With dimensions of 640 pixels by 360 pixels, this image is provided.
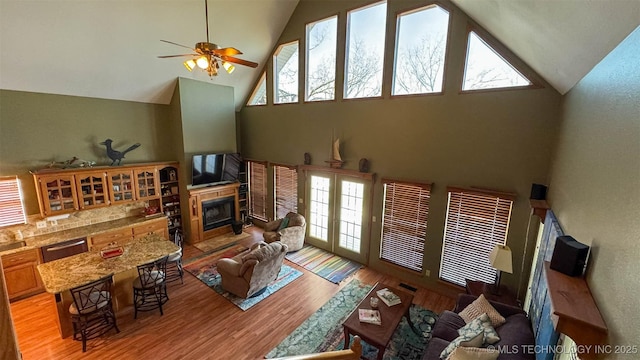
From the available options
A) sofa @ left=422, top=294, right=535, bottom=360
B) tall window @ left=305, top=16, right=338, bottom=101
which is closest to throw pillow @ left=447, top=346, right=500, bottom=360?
sofa @ left=422, top=294, right=535, bottom=360

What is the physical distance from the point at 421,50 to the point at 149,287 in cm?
655

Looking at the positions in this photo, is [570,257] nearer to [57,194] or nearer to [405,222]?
[405,222]

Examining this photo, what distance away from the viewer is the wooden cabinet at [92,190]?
6.05 metres

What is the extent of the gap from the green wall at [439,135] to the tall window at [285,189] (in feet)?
2.18

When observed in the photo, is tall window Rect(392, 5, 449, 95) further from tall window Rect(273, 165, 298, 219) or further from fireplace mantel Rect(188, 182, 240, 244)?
fireplace mantel Rect(188, 182, 240, 244)

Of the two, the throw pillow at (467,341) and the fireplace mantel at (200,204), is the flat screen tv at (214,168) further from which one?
the throw pillow at (467,341)

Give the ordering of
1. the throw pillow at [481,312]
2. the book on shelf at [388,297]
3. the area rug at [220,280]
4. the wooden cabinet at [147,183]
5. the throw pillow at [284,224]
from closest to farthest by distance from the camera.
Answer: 1. the throw pillow at [481,312]
2. the book on shelf at [388,297]
3. the area rug at [220,280]
4. the wooden cabinet at [147,183]
5. the throw pillow at [284,224]

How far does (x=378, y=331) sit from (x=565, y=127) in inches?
145

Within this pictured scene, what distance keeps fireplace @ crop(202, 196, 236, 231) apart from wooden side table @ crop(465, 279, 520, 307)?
6506 millimetres

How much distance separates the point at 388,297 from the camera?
4.49 m

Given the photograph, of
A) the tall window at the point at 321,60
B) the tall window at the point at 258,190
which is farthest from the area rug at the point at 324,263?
the tall window at the point at 321,60

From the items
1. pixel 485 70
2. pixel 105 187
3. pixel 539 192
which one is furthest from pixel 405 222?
pixel 105 187

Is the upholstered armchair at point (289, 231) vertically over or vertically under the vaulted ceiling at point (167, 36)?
under

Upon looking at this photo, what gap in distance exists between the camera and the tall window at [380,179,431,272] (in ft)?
18.7
